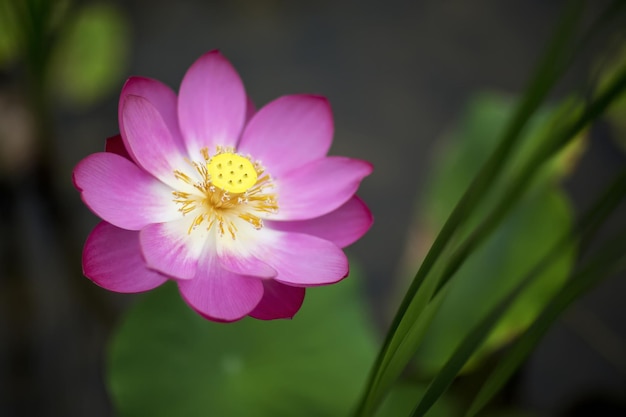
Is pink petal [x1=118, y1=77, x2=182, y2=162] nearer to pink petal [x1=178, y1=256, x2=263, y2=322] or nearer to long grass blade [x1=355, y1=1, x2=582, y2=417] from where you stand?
pink petal [x1=178, y1=256, x2=263, y2=322]

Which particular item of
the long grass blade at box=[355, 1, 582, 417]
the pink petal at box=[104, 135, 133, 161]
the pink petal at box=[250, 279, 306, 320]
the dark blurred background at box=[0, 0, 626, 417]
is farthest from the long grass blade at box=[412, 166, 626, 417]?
the dark blurred background at box=[0, 0, 626, 417]

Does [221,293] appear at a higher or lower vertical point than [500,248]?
higher

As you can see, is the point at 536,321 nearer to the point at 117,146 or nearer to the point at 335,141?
the point at 117,146

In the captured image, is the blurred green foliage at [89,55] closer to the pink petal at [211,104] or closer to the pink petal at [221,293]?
the pink petal at [211,104]

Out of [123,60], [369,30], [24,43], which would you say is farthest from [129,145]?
[369,30]

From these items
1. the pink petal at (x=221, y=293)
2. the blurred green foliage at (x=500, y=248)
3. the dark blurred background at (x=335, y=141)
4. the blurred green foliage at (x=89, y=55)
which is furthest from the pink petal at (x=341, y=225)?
the blurred green foliage at (x=89, y=55)

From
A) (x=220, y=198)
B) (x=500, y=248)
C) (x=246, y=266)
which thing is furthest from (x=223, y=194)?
(x=500, y=248)
